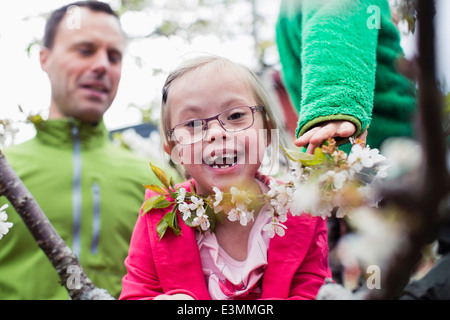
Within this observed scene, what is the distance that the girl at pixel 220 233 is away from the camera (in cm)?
92

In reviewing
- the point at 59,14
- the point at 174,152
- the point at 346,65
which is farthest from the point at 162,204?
the point at 59,14

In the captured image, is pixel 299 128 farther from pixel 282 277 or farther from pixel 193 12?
pixel 193 12

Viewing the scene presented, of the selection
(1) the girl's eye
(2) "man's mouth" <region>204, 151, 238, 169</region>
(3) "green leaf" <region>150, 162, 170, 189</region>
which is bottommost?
(3) "green leaf" <region>150, 162, 170, 189</region>

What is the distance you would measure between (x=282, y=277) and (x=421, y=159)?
0.59m

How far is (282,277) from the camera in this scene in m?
0.92

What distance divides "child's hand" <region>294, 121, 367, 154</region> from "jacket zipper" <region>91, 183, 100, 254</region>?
0.70 meters

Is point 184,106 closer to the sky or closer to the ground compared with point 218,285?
closer to the sky

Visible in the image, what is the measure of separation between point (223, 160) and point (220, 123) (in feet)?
0.25

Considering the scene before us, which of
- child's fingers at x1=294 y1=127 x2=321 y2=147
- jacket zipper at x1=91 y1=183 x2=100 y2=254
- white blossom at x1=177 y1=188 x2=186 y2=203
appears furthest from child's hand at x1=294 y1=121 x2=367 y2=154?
jacket zipper at x1=91 y1=183 x2=100 y2=254

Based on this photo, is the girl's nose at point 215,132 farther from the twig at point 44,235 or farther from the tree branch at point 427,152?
the tree branch at point 427,152

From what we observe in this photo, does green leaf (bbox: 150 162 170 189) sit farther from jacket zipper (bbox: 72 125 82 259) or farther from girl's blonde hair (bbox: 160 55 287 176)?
jacket zipper (bbox: 72 125 82 259)

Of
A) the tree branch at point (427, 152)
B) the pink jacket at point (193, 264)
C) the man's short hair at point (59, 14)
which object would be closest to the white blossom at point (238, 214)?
the pink jacket at point (193, 264)

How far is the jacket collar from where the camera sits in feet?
4.24
